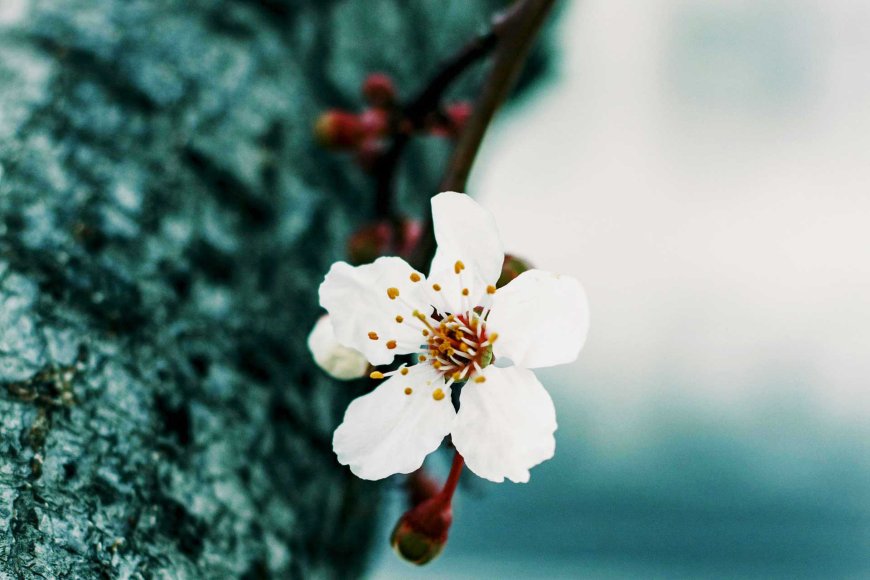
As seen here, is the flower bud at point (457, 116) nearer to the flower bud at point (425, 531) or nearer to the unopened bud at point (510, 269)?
the unopened bud at point (510, 269)

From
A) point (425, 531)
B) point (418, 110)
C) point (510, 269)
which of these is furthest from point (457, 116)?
point (425, 531)

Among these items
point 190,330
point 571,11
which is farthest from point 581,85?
point 190,330

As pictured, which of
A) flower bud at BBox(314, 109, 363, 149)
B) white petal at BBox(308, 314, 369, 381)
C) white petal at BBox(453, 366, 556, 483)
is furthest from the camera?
flower bud at BBox(314, 109, 363, 149)

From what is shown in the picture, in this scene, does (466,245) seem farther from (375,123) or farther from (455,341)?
(375,123)

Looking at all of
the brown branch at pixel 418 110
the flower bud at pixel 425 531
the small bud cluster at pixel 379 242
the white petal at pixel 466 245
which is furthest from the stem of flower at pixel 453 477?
the brown branch at pixel 418 110

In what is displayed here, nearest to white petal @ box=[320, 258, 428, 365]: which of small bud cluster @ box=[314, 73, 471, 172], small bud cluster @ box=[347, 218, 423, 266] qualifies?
small bud cluster @ box=[347, 218, 423, 266]

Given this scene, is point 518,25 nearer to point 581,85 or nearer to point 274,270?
point 274,270

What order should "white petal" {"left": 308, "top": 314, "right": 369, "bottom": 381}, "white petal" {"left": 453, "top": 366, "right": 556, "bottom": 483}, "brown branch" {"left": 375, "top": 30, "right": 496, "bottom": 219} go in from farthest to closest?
1. "brown branch" {"left": 375, "top": 30, "right": 496, "bottom": 219}
2. "white petal" {"left": 308, "top": 314, "right": 369, "bottom": 381}
3. "white petal" {"left": 453, "top": 366, "right": 556, "bottom": 483}

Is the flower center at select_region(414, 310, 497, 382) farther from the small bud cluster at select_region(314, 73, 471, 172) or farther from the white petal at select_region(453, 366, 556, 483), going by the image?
the small bud cluster at select_region(314, 73, 471, 172)
